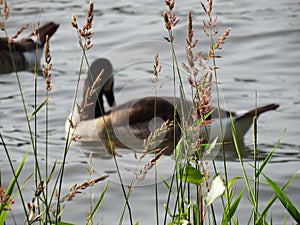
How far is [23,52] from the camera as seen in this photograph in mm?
11500

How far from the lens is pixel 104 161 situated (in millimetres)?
7086

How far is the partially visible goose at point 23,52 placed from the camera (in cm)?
1081

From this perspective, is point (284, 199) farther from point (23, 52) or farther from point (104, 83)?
point (23, 52)

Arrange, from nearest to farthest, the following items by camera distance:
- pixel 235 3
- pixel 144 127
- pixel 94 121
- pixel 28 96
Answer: pixel 144 127, pixel 94 121, pixel 28 96, pixel 235 3

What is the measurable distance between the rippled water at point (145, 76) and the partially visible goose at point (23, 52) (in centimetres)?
21

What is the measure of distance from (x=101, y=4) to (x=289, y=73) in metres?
4.19

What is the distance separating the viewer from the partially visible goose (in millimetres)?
10812

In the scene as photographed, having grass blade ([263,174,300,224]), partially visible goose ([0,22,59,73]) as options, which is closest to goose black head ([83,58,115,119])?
partially visible goose ([0,22,59,73])

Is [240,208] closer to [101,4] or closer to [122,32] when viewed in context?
[122,32]

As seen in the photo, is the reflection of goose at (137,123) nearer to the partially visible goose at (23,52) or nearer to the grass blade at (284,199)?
the partially visible goose at (23,52)

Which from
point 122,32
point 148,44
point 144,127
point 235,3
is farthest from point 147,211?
point 235,3

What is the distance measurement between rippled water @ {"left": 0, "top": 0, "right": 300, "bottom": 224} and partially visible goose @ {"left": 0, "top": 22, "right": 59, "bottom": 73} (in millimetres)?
215

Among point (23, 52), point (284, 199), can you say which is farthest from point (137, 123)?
point (284, 199)

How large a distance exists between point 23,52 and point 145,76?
2.93 metres
